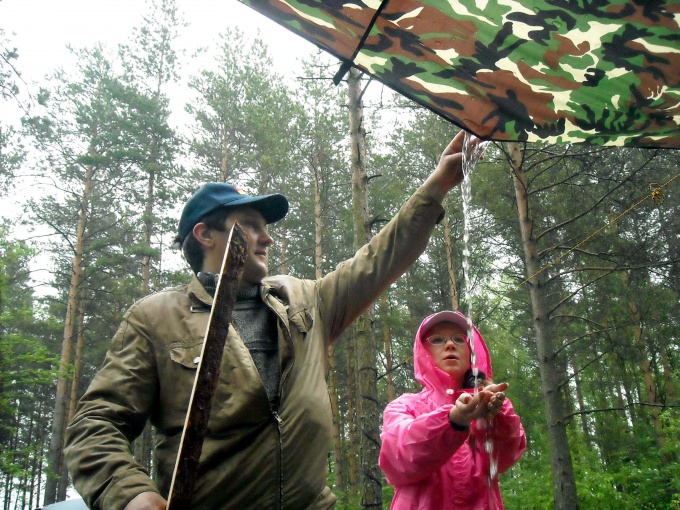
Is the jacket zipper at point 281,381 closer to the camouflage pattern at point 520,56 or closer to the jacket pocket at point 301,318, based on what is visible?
the jacket pocket at point 301,318

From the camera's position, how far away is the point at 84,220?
1653 cm

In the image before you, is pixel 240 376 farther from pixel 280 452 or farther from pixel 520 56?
pixel 520 56

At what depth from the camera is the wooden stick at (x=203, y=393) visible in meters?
1.11

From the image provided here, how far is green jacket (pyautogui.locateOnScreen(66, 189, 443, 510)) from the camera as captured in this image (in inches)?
56.9

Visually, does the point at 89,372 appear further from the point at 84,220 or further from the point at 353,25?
the point at 353,25

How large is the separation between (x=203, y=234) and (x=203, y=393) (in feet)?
3.66

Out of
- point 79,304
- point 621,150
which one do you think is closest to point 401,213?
point 621,150

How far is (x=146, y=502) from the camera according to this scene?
1.31 m

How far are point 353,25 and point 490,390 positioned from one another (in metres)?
1.51

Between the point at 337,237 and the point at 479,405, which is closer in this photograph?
the point at 479,405

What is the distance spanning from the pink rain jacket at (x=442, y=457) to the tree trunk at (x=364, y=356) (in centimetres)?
351

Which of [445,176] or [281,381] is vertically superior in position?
[445,176]

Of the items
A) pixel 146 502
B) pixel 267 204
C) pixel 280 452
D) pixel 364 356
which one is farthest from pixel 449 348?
pixel 364 356

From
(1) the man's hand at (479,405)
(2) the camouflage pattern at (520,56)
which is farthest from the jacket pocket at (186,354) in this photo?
(2) the camouflage pattern at (520,56)
